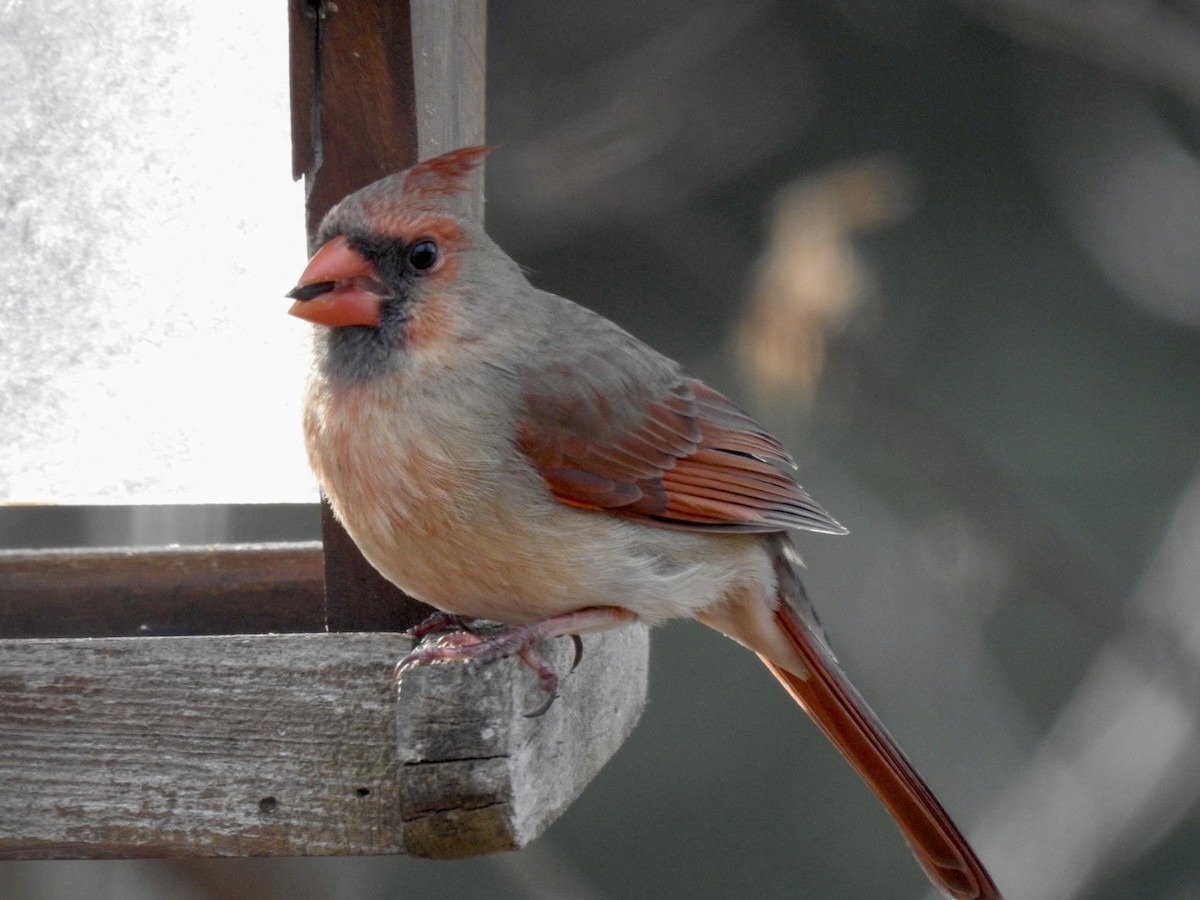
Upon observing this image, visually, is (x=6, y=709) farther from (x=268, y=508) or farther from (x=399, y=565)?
(x=268, y=508)

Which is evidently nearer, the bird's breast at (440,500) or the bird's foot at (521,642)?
the bird's foot at (521,642)

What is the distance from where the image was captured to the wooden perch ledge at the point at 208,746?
69.6 inches

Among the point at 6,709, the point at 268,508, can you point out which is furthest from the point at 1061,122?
the point at 6,709

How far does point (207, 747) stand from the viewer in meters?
1.79

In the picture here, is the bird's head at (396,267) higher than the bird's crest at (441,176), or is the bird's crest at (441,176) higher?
the bird's crest at (441,176)

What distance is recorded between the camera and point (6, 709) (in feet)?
5.92

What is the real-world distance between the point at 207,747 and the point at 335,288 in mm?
636

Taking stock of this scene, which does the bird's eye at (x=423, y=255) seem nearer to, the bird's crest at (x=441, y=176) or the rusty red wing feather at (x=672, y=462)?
the bird's crest at (x=441, y=176)

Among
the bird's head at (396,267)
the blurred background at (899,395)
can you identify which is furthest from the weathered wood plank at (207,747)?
the blurred background at (899,395)

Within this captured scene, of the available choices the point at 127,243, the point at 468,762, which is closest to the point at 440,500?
the point at 468,762

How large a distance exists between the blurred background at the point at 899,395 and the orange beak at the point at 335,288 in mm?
1535

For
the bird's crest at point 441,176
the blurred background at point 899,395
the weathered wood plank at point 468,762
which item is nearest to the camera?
the weathered wood plank at point 468,762

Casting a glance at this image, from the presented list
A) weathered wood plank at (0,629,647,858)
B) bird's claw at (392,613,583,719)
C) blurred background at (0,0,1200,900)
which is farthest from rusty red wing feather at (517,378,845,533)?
blurred background at (0,0,1200,900)

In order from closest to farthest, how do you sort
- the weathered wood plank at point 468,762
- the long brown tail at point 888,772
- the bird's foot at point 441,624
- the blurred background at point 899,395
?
the weathered wood plank at point 468,762
the bird's foot at point 441,624
the long brown tail at point 888,772
the blurred background at point 899,395
